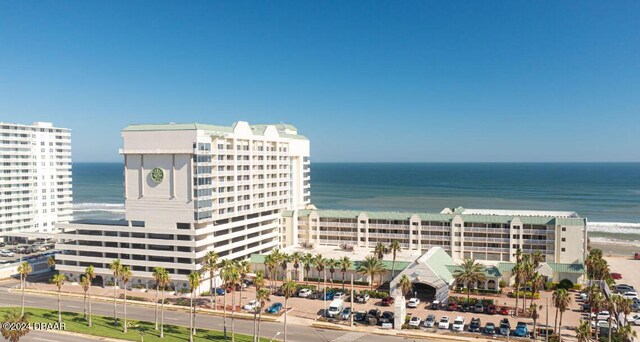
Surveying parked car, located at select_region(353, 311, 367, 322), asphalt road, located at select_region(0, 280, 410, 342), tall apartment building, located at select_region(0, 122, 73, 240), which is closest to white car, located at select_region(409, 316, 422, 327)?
asphalt road, located at select_region(0, 280, 410, 342)

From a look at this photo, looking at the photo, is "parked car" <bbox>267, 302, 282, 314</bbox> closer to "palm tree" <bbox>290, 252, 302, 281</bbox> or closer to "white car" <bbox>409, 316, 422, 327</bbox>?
"palm tree" <bbox>290, 252, 302, 281</bbox>

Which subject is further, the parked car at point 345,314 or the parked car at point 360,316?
the parked car at point 345,314

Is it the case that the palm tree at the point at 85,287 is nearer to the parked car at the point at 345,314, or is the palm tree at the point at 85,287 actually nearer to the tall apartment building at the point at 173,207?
the tall apartment building at the point at 173,207

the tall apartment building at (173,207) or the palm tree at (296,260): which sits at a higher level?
the tall apartment building at (173,207)

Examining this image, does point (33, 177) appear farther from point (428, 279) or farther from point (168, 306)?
point (428, 279)

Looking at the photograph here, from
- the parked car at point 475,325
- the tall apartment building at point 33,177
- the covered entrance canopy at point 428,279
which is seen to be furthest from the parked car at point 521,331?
the tall apartment building at point 33,177
